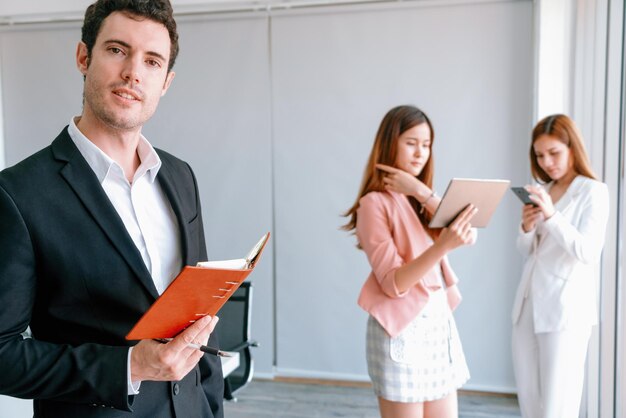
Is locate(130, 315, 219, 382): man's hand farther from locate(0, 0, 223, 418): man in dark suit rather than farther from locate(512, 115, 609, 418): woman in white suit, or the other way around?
locate(512, 115, 609, 418): woman in white suit

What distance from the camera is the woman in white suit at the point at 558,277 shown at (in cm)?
234

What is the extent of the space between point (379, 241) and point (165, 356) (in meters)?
1.07

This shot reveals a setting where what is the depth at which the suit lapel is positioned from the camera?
3.38 ft

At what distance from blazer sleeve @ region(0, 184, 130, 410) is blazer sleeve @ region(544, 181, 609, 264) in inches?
75.9

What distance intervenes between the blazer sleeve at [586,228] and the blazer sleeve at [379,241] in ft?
2.78

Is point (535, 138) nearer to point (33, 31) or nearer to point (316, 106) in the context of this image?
point (316, 106)

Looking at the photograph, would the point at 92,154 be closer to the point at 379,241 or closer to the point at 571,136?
the point at 379,241

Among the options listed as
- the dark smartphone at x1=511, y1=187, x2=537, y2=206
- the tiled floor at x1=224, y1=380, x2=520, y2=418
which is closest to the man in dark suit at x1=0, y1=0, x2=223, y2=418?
the dark smartphone at x1=511, y1=187, x2=537, y2=206

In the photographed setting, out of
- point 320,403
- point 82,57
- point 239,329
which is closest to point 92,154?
point 82,57

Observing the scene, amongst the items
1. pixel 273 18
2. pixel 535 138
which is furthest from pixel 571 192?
pixel 273 18

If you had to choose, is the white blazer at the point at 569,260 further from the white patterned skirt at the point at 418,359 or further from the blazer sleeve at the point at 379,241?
the blazer sleeve at the point at 379,241

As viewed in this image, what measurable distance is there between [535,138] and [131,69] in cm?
206

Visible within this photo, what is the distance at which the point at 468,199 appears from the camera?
2.02 m

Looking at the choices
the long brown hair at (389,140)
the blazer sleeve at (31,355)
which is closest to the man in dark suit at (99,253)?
the blazer sleeve at (31,355)
